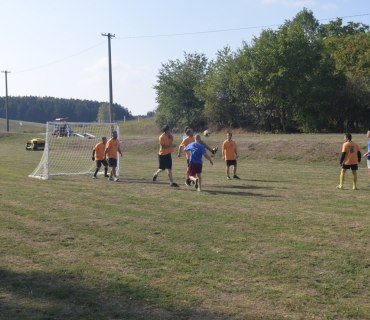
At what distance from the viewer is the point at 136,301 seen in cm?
573

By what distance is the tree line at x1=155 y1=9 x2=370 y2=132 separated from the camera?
43.6 m

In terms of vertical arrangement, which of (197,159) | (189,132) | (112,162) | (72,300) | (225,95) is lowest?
(72,300)

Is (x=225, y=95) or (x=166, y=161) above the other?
(x=225, y=95)

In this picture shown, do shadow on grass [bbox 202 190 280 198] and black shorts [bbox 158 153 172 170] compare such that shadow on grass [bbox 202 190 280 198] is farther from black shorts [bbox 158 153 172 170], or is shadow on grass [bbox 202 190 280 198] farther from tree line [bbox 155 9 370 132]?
tree line [bbox 155 9 370 132]

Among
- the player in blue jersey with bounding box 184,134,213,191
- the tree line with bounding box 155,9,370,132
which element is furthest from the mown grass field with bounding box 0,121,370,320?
the tree line with bounding box 155,9,370,132

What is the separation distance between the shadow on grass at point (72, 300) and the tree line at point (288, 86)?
38796mm

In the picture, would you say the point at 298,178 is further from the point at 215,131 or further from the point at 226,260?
the point at 215,131

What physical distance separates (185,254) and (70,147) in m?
23.3

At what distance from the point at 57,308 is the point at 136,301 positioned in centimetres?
83

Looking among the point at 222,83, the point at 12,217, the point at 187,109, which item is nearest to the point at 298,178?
the point at 12,217

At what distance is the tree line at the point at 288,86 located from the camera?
4362cm

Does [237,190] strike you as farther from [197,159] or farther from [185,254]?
[185,254]

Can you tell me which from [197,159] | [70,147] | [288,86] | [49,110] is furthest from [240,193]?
[49,110]

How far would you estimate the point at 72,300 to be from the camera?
18.9 ft
